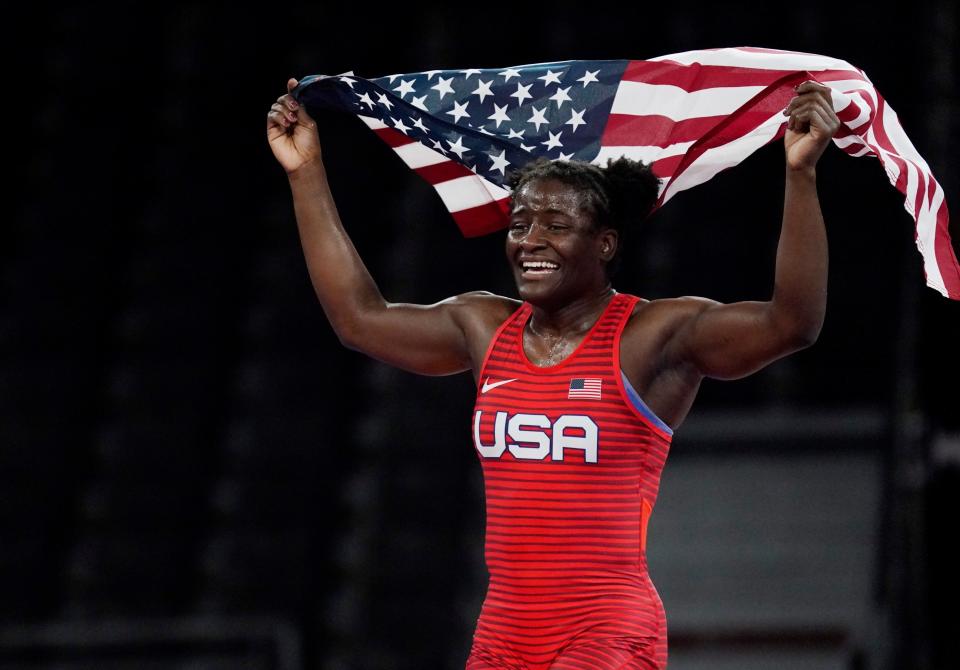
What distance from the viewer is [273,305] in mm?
9250

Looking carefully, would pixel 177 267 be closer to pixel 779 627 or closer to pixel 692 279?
pixel 692 279

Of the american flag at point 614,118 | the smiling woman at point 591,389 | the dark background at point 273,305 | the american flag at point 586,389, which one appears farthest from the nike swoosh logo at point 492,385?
the dark background at point 273,305

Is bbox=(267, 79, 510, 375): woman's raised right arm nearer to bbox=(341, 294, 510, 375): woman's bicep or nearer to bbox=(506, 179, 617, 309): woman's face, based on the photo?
bbox=(341, 294, 510, 375): woman's bicep

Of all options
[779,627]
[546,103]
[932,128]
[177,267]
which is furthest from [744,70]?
[177,267]

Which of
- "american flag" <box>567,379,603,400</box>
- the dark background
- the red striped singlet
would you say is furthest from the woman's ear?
the dark background

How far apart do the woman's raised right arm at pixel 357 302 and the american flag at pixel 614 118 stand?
163mm

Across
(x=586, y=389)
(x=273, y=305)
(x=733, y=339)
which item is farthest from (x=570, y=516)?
(x=273, y=305)

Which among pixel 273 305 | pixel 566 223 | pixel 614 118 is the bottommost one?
pixel 273 305

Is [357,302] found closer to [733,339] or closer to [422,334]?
[422,334]

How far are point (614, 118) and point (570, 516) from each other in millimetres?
1186

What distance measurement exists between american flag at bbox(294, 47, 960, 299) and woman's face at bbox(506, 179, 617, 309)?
1.38 feet

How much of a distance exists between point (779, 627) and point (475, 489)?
1.96 metres

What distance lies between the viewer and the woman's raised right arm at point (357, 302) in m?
3.79

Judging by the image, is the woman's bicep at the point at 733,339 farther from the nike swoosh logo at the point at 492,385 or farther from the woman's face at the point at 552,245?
the nike swoosh logo at the point at 492,385
